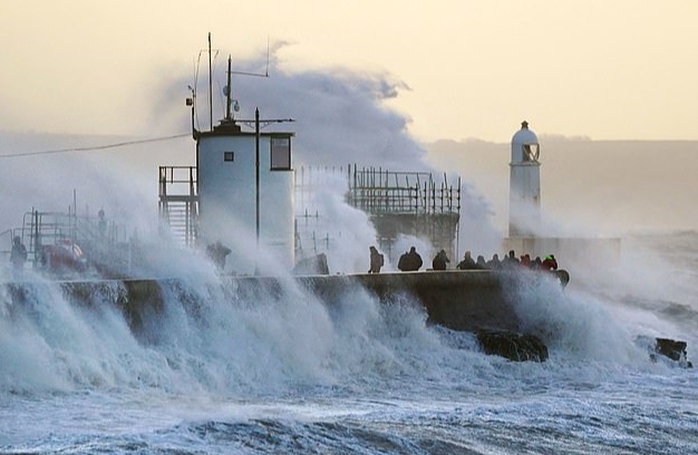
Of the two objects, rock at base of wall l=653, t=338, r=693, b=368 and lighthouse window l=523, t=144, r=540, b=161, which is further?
lighthouse window l=523, t=144, r=540, b=161

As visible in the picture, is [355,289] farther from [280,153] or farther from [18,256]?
[280,153]

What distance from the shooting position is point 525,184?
45688mm

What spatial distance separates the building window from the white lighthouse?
16985 mm

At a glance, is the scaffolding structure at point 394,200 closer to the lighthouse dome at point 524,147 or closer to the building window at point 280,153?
the lighthouse dome at point 524,147

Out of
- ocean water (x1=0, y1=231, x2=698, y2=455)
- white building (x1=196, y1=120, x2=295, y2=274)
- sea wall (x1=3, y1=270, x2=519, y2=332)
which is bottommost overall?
ocean water (x1=0, y1=231, x2=698, y2=455)

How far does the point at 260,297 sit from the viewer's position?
23.0 meters

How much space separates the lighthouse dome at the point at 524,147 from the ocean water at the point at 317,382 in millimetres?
18124

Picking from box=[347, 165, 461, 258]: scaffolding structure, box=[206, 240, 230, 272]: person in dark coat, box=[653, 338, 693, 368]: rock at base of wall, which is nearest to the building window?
box=[206, 240, 230, 272]: person in dark coat

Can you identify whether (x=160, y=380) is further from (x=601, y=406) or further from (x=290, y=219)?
(x=290, y=219)

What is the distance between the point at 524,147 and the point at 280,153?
1756cm

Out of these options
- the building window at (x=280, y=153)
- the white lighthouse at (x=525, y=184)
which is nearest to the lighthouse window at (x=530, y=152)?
the white lighthouse at (x=525, y=184)

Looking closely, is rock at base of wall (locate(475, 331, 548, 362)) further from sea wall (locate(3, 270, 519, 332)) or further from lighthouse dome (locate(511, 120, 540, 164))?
lighthouse dome (locate(511, 120, 540, 164))

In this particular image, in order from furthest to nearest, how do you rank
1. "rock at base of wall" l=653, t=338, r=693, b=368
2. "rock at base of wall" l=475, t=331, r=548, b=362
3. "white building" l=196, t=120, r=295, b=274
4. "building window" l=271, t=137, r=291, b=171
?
"building window" l=271, t=137, r=291, b=171
"white building" l=196, t=120, r=295, b=274
"rock at base of wall" l=653, t=338, r=693, b=368
"rock at base of wall" l=475, t=331, r=548, b=362

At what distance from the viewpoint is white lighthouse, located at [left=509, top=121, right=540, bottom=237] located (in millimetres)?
45656
